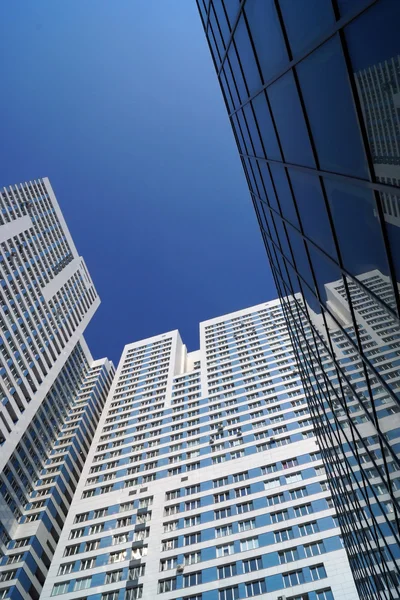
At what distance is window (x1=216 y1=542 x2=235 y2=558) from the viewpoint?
4312 cm

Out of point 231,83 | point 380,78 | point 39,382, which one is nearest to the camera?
point 380,78

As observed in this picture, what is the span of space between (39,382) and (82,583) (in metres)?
35.2

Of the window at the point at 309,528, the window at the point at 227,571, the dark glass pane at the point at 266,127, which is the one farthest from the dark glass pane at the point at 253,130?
the window at the point at 227,571

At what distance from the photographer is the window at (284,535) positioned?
42406 millimetres

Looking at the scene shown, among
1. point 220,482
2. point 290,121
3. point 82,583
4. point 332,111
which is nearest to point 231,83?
point 290,121

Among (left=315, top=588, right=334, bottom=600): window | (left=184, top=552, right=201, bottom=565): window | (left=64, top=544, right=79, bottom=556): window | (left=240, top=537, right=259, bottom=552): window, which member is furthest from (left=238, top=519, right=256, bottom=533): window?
(left=64, top=544, right=79, bottom=556): window

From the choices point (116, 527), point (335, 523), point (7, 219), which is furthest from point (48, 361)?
point (335, 523)

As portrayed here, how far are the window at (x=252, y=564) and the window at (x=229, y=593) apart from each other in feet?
6.36

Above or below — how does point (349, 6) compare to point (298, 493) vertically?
above

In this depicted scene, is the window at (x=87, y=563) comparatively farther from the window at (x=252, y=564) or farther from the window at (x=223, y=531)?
the window at (x=252, y=564)

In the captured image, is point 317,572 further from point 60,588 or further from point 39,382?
point 39,382

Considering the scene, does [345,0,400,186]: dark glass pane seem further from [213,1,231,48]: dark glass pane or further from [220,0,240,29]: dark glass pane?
[213,1,231,48]: dark glass pane

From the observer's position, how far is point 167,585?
42.0 metres

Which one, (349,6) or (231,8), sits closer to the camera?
(349,6)
